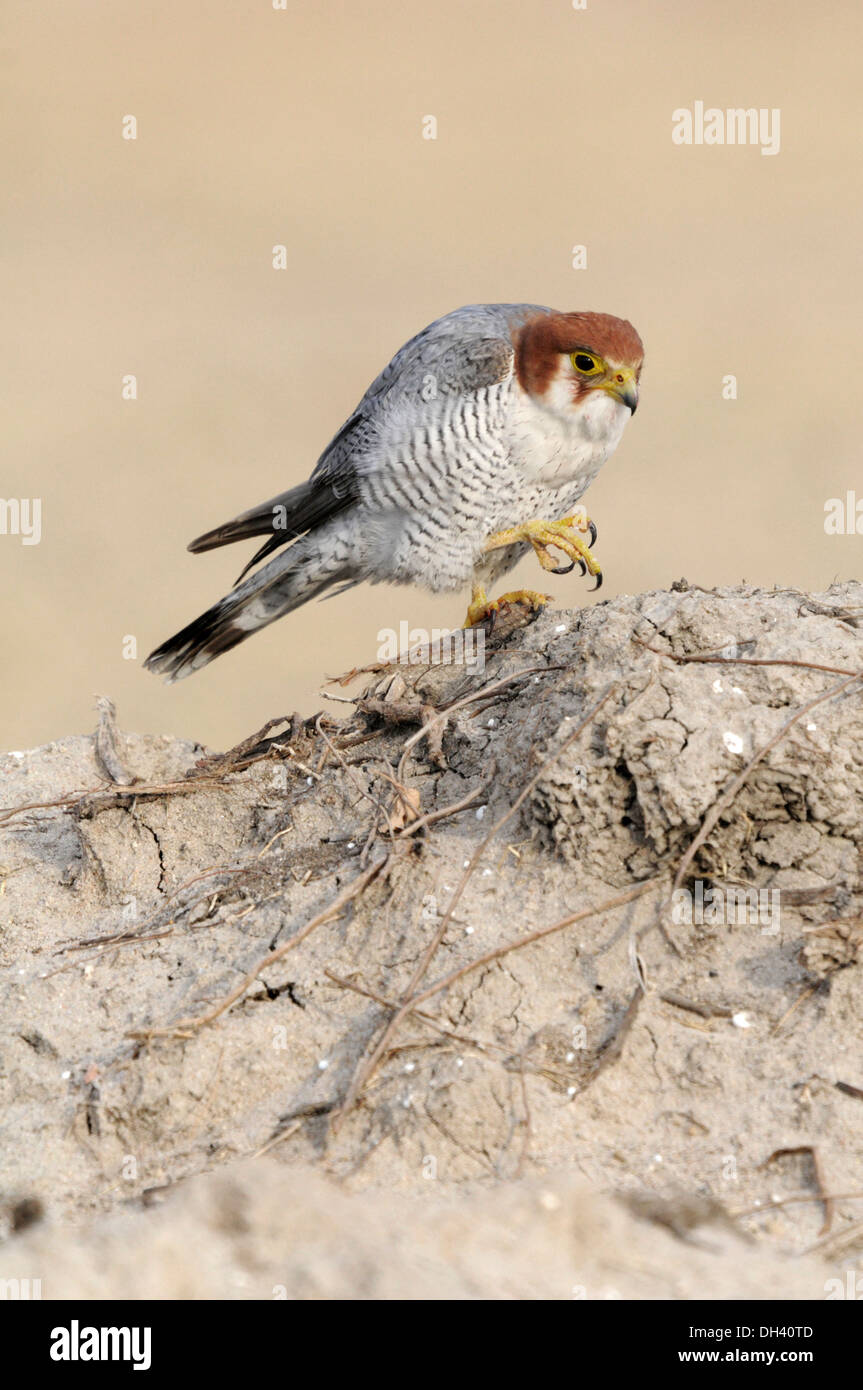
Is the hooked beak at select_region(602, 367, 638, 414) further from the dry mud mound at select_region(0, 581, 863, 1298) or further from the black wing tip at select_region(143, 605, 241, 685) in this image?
the black wing tip at select_region(143, 605, 241, 685)

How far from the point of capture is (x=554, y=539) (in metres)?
4.93

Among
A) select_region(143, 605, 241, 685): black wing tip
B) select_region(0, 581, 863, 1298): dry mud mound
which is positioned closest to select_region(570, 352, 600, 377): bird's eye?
select_region(0, 581, 863, 1298): dry mud mound

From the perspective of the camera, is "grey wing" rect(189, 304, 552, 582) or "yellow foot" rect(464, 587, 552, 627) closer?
"yellow foot" rect(464, 587, 552, 627)

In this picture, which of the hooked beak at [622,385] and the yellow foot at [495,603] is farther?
the hooked beak at [622,385]

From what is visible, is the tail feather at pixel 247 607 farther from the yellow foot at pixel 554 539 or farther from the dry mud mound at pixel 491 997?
the dry mud mound at pixel 491 997

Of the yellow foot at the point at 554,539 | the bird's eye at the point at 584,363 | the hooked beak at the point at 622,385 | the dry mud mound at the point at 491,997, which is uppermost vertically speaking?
the bird's eye at the point at 584,363

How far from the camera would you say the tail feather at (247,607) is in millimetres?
5605

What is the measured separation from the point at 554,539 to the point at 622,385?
0.67m

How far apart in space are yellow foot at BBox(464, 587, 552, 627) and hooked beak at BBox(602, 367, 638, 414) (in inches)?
35.4

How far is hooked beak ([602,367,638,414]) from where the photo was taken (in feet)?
16.5

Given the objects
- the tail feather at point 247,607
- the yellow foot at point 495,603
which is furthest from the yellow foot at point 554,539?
the tail feather at point 247,607

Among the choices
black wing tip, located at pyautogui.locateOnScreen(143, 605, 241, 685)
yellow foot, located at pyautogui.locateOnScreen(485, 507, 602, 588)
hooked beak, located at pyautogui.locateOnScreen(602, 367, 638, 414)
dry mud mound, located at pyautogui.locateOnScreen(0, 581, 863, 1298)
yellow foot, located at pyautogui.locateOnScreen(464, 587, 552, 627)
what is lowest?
dry mud mound, located at pyautogui.locateOnScreen(0, 581, 863, 1298)

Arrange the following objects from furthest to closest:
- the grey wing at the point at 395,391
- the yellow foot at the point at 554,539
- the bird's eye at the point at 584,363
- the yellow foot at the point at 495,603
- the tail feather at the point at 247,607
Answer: the tail feather at the point at 247,607 → the grey wing at the point at 395,391 → the bird's eye at the point at 584,363 → the yellow foot at the point at 554,539 → the yellow foot at the point at 495,603

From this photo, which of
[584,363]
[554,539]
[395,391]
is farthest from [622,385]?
[395,391]
